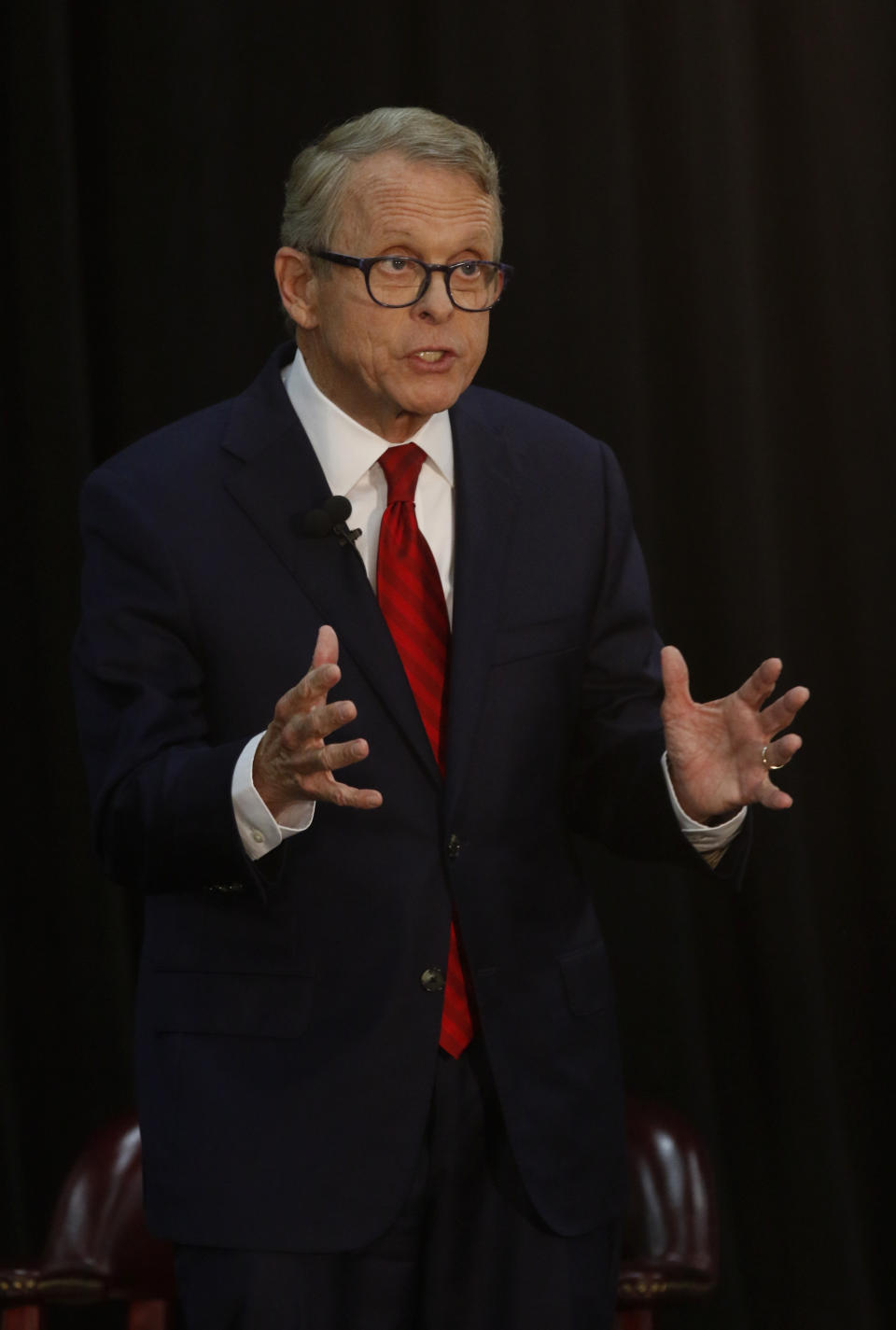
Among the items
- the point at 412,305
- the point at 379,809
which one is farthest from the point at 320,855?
the point at 412,305

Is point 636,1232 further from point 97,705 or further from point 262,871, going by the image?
point 97,705

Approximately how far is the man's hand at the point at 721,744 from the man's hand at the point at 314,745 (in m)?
0.36

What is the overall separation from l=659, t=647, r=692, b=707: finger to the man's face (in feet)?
1.32

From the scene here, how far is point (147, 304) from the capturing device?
113 inches

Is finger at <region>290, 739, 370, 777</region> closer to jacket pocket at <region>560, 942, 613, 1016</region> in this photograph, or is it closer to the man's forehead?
jacket pocket at <region>560, 942, 613, 1016</region>

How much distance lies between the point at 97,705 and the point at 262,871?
271 millimetres

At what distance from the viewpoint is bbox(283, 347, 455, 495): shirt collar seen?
1898mm

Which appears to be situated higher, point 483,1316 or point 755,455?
point 755,455

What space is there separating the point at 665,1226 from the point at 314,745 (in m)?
0.94

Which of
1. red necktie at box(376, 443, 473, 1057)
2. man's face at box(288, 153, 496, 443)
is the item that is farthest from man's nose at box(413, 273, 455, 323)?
red necktie at box(376, 443, 473, 1057)

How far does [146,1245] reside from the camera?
2100 mm

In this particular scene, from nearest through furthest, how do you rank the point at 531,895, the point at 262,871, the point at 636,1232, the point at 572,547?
the point at 262,871 < the point at 531,895 < the point at 572,547 < the point at 636,1232

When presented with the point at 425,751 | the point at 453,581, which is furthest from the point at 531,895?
the point at 453,581

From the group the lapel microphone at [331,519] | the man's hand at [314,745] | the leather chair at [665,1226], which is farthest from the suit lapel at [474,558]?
the leather chair at [665,1226]
